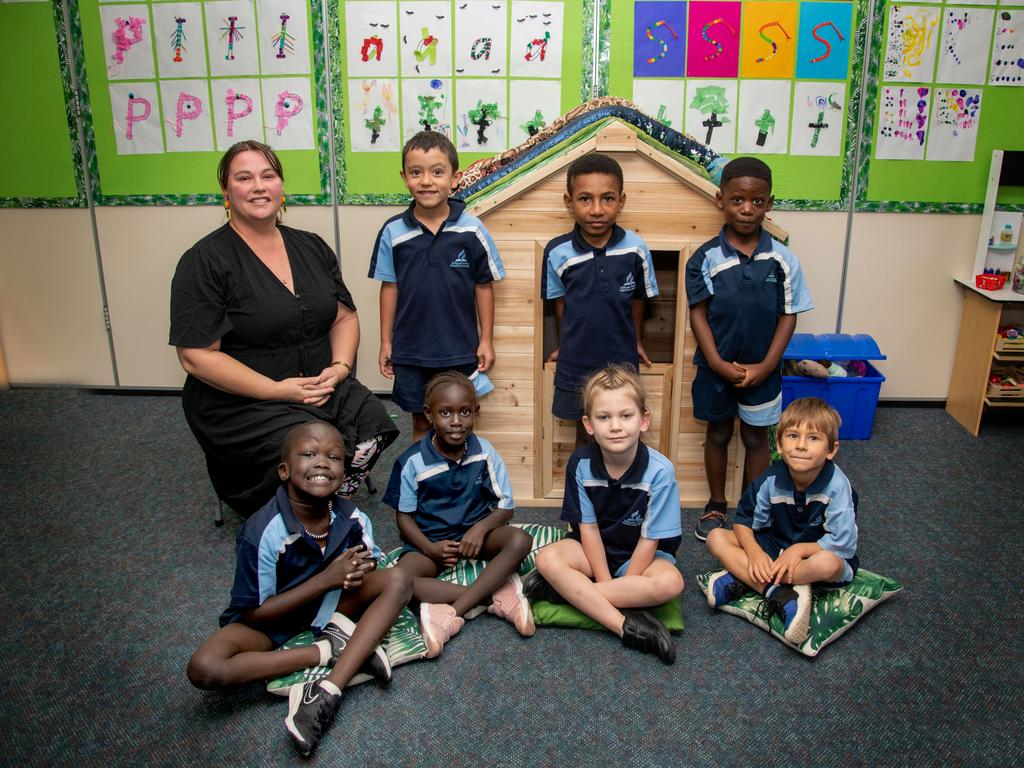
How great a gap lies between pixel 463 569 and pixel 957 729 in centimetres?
145

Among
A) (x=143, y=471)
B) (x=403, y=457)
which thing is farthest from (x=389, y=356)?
→ (x=143, y=471)

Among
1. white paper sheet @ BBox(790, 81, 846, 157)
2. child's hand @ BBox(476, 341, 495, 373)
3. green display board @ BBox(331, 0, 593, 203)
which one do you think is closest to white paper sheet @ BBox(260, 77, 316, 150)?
green display board @ BBox(331, 0, 593, 203)

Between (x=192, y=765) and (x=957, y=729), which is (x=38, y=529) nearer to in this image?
(x=192, y=765)

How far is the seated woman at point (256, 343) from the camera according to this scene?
9.35ft

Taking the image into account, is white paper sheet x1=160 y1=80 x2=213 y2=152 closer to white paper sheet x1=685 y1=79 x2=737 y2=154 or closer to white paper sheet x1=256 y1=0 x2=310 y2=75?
white paper sheet x1=256 y1=0 x2=310 y2=75

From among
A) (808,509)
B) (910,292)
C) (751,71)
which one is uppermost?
(751,71)

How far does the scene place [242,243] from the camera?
295 cm

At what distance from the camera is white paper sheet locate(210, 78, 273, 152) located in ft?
14.0

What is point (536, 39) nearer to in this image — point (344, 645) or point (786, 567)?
point (786, 567)

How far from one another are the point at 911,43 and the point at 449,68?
216cm

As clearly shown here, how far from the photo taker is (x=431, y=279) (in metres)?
3.08

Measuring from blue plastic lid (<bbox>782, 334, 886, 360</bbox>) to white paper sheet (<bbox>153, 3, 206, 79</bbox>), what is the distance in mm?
3162

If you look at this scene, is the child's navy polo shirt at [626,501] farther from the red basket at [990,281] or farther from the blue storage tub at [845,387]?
the red basket at [990,281]

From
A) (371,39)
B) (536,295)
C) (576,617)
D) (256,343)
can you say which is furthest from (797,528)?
(371,39)
